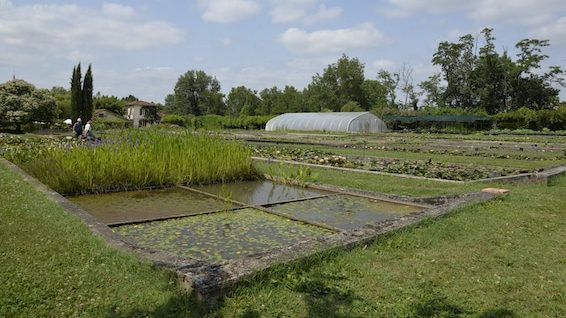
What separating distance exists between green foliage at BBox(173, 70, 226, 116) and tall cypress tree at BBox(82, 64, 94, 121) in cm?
3515

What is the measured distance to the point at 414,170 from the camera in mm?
11977

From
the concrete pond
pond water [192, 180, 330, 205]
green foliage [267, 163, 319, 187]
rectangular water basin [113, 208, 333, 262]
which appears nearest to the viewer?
the concrete pond

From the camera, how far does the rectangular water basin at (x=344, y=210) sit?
651 centimetres

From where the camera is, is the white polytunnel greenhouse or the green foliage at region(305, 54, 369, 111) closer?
the white polytunnel greenhouse

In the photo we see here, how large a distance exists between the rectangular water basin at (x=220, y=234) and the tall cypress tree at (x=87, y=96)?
146 ft

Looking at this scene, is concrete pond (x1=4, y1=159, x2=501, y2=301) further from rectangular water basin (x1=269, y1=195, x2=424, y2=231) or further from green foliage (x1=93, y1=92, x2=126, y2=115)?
green foliage (x1=93, y1=92, x2=126, y2=115)

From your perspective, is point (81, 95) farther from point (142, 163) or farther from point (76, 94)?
point (142, 163)

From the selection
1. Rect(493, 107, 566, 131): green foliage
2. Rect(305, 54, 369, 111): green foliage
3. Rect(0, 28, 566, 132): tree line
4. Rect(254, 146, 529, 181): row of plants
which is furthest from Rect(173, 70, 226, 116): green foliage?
Rect(254, 146, 529, 181): row of plants

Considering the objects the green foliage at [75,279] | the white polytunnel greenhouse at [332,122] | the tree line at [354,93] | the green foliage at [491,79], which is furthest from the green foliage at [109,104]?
the green foliage at [75,279]

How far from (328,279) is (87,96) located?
159 feet

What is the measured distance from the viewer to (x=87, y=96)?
154 ft

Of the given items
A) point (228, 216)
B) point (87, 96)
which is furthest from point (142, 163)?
point (87, 96)

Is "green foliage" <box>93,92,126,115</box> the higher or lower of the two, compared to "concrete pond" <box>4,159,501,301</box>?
higher

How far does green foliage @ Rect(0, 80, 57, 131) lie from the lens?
3572cm
